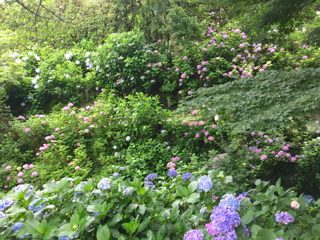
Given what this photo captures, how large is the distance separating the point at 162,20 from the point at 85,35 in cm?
309

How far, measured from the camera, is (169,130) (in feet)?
9.55

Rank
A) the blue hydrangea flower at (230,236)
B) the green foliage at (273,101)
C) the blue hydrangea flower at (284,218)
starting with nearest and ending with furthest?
the blue hydrangea flower at (230,236) < the blue hydrangea flower at (284,218) < the green foliage at (273,101)

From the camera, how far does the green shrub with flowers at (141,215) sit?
811mm

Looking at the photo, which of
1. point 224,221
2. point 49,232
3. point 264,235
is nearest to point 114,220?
point 49,232

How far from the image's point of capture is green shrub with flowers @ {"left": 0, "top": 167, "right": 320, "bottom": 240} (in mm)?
811

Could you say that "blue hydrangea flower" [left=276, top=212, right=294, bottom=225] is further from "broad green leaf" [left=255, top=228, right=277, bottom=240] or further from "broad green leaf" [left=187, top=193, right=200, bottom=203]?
"broad green leaf" [left=187, top=193, right=200, bottom=203]

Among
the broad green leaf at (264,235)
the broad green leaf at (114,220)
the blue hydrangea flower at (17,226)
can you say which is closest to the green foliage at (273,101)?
the broad green leaf at (264,235)

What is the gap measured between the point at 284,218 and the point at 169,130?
2.02 meters

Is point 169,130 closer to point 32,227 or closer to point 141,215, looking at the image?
point 141,215

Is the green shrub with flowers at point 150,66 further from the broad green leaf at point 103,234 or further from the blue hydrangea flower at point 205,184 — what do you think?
the broad green leaf at point 103,234

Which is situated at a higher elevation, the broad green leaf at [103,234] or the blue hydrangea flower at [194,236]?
the broad green leaf at [103,234]

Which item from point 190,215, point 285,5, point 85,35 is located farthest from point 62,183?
point 85,35

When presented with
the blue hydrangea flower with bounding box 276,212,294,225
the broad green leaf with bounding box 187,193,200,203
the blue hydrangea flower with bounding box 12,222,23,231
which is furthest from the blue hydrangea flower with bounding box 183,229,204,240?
the blue hydrangea flower with bounding box 12,222,23,231

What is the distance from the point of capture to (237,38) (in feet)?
12.7
